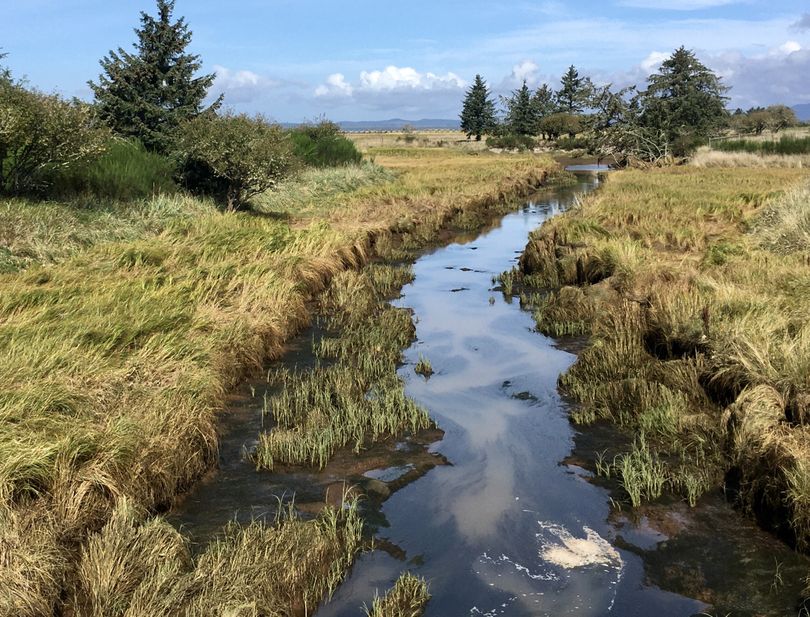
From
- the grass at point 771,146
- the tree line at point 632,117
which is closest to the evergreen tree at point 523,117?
the tree line at point 632,117

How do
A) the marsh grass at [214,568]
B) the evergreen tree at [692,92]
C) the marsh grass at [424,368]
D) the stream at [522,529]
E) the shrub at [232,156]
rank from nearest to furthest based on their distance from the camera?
the marsh grass at [214,568]
the stream at [522,529]
the marsh grass at [424,368]
the shrub at [232,156]
the evergreen tree at [692,92]

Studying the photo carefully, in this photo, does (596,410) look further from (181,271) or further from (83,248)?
(83,248)

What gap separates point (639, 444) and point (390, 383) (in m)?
3.95

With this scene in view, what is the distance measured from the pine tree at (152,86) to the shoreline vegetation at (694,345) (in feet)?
55.3

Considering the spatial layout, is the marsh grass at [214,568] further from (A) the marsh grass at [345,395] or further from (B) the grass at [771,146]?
(B) the grass at [771,146]

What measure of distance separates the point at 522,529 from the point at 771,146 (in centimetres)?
5236

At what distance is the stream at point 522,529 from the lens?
5815 millimetres

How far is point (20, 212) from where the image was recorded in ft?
45.4

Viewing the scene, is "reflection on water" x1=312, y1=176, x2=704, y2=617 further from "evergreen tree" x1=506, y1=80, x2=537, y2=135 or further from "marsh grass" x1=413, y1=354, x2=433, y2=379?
"evergreen tree" x1=506, y1=80, x2=537, y2=135

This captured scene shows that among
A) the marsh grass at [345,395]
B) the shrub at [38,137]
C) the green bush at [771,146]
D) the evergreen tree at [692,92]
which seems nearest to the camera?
the marsh grass at [345,395]

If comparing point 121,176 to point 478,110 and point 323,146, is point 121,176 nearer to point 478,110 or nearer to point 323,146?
point 323,146

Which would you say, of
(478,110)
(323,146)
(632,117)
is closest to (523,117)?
(478,110)

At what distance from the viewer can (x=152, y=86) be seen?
2789 cm

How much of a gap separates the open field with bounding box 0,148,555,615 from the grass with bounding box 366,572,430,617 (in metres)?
0.63
